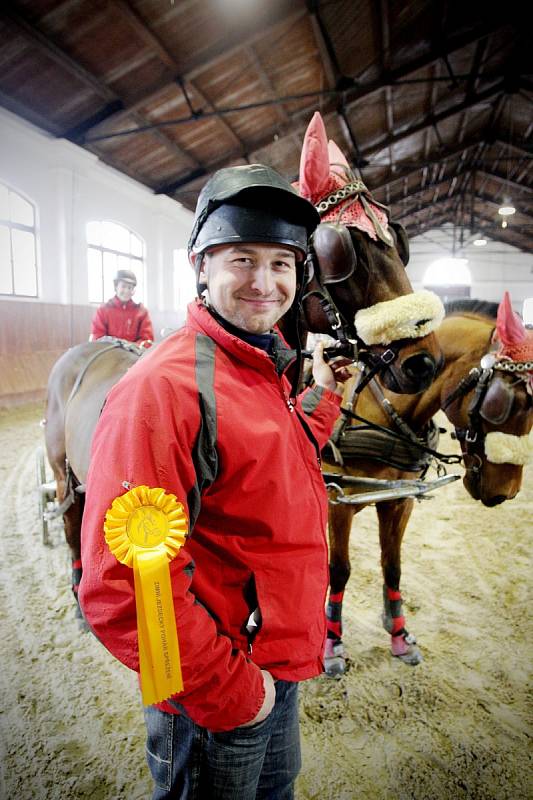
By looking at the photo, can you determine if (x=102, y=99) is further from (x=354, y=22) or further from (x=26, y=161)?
(x=354, y=22)

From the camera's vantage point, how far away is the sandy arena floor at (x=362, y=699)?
68.9 inches

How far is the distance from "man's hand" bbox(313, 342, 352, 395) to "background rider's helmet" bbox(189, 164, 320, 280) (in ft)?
2.02

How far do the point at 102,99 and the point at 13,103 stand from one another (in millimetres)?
1550

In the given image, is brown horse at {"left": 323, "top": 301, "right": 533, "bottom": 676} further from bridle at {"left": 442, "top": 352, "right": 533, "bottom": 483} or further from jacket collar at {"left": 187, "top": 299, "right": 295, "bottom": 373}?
jacket collar at {"left": 187, "top": 299, "right": 295, "bottom": 373}

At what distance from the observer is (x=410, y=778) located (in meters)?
1.76

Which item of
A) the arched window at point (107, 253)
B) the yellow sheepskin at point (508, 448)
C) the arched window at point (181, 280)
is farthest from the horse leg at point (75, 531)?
the arched window at point (181, 280)

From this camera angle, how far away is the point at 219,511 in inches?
34.8

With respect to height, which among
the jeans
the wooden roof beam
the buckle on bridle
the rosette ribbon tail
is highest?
the wooden roof beam

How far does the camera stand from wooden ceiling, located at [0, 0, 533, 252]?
237 inches

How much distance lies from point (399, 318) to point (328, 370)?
342 millimetres

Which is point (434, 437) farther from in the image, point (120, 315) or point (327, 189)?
point (120, 315)

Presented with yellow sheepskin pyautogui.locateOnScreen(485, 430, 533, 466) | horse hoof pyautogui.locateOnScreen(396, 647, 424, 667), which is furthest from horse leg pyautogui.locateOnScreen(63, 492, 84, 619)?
yellow sheepskin pyautogui.locateOnScreen(485, 430, 533, 466)

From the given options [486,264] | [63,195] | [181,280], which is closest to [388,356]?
[63,195]

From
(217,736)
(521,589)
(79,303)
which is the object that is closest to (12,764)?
(217,736)
